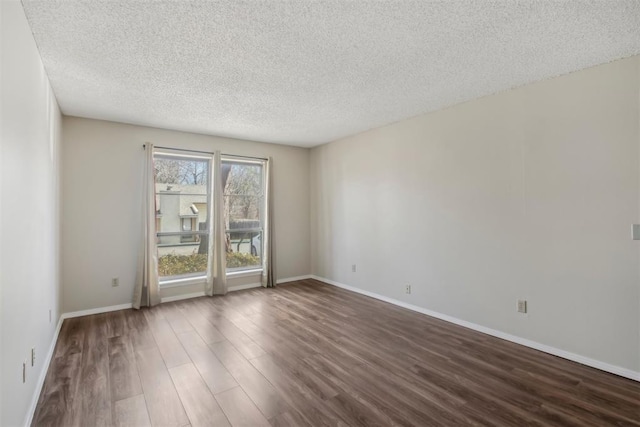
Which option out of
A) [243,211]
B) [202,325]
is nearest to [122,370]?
[202,325]

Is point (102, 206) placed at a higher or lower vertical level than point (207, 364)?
higher

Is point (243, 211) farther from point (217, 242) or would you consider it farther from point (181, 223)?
point (181, 223)

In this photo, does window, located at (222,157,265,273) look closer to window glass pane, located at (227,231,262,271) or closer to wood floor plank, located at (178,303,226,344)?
window glass pane, located at (227,231,262,271)

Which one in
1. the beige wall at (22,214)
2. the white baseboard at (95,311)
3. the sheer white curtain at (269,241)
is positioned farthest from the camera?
the sheer white curtain at (269,241)

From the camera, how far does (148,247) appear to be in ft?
14.2

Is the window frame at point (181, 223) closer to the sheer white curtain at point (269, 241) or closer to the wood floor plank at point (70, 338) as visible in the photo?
the sheer white curtain at point (269, 241)

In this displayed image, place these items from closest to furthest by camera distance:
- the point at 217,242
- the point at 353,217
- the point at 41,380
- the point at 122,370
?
1. the point at 41,380
2. the point at 122,370
3. the point at 217,242
4. the point at 353,217

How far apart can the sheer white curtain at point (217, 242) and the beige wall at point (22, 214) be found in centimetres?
221

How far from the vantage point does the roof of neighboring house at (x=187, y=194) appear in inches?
186

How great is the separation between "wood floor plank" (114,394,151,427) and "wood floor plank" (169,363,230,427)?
23 cm

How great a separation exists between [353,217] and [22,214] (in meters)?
4.00

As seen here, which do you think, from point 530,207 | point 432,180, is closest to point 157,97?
point 432,180

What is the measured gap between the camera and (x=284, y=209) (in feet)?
19.0

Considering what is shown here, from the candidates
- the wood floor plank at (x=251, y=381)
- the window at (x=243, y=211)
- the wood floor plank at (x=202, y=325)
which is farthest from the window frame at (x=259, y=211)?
the wood floor plank at (x=251, y=381)
